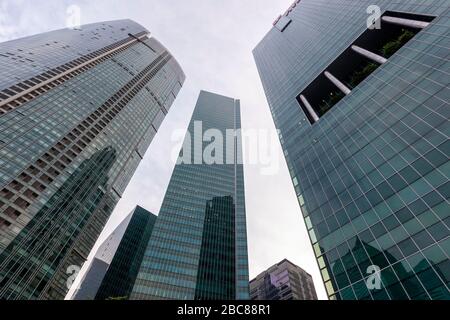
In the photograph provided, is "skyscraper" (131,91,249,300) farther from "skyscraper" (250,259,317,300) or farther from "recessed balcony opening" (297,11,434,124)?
"recessed balcony opening" (297,11,434,124)

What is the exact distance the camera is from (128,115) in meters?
121

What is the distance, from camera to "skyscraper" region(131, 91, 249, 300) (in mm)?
84269

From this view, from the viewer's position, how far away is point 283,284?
13100 cm

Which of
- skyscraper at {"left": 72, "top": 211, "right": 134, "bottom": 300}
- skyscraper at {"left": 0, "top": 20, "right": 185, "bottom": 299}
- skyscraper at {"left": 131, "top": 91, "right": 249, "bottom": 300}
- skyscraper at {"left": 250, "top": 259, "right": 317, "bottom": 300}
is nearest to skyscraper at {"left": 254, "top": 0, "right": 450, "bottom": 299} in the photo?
skyscraper at {"left": 131, "top": 91, "right": 249, "bottom": 300}

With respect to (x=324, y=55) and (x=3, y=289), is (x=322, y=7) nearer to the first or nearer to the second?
(x=324, y=55)

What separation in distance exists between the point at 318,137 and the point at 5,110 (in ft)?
268

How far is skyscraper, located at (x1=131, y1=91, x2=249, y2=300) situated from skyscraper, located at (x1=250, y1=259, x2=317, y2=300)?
4151 cm

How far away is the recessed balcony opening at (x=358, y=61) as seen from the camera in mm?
49619

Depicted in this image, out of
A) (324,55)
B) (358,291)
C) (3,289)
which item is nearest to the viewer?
(358,291)

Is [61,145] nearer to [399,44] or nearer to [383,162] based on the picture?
[383,162]

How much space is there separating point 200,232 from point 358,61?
7702cm

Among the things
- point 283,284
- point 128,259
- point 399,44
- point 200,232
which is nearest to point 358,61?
point 399,44

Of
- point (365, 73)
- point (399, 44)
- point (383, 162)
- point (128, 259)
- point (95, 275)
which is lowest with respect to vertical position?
point (383, 162)
